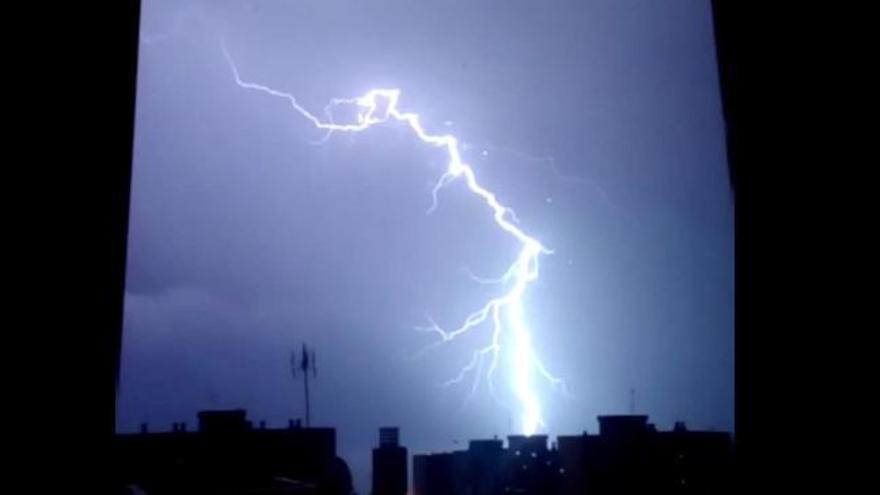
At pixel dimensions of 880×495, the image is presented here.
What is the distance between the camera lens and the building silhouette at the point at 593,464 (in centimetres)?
1625

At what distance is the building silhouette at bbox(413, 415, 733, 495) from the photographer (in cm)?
1625

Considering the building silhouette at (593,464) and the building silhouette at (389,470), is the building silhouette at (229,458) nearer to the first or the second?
the building silhouette at (389,470)

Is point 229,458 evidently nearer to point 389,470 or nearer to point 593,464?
point 389,470

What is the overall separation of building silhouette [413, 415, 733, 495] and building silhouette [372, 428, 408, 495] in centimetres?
300

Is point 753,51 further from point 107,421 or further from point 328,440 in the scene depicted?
point 328,440

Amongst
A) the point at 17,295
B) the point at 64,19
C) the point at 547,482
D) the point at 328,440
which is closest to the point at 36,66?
the point at 64,19

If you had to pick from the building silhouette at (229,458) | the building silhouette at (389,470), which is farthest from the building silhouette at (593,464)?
the building silhouette at (229,458)

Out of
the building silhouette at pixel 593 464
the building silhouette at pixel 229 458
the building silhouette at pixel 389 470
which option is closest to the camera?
the building silhouette at pixel 229 458

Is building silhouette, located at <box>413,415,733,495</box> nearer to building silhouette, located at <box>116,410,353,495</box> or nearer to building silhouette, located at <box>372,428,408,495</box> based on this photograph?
building silhouette, located at <box>372,428,408,495</box>

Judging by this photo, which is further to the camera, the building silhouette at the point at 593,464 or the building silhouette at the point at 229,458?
the building silhouette at the point at 593,464

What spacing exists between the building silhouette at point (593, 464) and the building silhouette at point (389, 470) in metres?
3.00

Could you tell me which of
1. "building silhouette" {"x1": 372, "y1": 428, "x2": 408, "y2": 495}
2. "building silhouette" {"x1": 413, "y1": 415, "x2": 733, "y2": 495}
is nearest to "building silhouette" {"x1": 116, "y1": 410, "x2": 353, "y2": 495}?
"building silhouette" {"x1": 372, "y1": 428, "x2": 408, "y2": 495}

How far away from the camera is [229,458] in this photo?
11.9 m

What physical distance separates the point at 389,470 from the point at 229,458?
4790 millimetres
